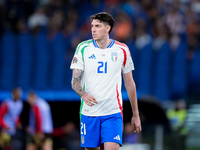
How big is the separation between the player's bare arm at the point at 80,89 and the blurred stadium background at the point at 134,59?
21.3 feet

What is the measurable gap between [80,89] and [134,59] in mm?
8212

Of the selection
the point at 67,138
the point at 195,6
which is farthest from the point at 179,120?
the point at 195,6

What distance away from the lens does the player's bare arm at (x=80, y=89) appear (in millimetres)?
5062

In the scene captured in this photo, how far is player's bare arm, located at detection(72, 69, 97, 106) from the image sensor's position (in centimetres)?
506

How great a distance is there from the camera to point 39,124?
11.1 metres

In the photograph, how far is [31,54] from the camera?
44.7 ft

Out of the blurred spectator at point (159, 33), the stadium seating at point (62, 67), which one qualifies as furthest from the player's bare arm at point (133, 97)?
the blurred spectator at point (159, 33)

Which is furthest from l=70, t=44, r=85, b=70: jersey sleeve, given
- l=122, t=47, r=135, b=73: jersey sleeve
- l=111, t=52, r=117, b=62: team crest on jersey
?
l=122, t=47, r=135, b=73: jersey sleeve

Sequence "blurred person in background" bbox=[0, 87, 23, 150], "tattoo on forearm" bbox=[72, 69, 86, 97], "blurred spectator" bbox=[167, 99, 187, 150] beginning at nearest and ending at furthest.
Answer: "tattoo on forearm" bbox=[72, 69, 86, 97]
"blurred person in background" bbox=[0, 87, 23, 150]
"blurred spectator" bbox=[167, 99, 187, 150]

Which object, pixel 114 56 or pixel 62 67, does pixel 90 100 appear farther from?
pixel 62 67

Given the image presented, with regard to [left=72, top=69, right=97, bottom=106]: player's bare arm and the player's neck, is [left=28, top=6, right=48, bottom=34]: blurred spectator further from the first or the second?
[left=72, top=69, right=97, bottom=106]: player's bare arm

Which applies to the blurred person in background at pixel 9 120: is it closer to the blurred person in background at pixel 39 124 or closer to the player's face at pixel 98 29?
the blurred person in background at pixel 39 124

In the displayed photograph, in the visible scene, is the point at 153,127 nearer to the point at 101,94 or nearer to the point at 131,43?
the point at 131,43

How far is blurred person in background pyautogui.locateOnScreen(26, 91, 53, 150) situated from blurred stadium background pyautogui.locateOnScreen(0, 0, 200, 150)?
1.16m
